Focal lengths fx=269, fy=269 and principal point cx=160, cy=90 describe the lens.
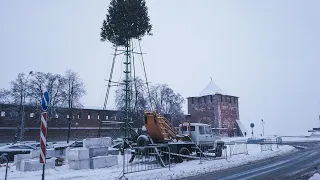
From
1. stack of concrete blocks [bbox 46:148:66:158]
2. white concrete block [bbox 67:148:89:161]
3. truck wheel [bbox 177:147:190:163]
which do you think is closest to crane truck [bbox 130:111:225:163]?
truck wheel [bbox 177:147:190:163]

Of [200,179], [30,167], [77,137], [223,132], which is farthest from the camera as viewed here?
[223,132]

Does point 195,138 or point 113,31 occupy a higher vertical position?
point 113,31

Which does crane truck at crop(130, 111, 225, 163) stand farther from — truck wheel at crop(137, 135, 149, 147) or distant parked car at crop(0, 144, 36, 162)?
distant parked car at crop(0, 144, 36, 162)

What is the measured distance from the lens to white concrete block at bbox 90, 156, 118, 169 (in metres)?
15.5

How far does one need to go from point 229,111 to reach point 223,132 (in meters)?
6.46

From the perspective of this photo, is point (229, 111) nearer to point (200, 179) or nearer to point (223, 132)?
point (223, 132)

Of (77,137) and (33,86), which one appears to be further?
(77,137)

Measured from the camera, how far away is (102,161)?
15.9 metres

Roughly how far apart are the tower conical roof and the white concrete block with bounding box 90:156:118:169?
55249mm

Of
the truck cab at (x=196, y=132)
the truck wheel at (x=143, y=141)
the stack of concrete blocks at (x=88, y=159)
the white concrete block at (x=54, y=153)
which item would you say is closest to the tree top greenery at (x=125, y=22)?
the truck cab at (x=196, y=132)

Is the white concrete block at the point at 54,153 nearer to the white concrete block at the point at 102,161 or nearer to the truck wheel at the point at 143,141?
the white concrete block at the point at 102,161

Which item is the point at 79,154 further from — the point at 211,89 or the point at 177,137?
the point at 211,89

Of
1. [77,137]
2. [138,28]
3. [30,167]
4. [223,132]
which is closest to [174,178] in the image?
[30,167]

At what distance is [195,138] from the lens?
20484mm
